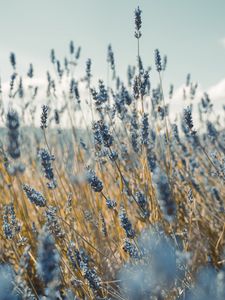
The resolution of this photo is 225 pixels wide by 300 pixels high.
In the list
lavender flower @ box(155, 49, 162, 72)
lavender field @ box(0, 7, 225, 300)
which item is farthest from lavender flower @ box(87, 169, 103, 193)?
lavender flower @ box(155, 49, 162, 72)

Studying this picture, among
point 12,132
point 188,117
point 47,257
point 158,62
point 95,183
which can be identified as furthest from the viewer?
point 158,62

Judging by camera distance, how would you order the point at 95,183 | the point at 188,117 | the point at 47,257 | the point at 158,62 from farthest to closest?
1. the point at 158,62
2. the point at 188,117
3. the point at 95,183
4. the point at 47,257

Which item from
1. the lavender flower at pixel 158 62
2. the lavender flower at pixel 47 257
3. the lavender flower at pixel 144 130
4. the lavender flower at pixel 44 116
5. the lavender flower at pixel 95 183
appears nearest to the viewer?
the lavender flower at pixel 47 257

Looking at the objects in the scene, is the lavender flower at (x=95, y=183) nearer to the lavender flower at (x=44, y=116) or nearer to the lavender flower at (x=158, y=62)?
the lavender flower at (x=44, y=116)

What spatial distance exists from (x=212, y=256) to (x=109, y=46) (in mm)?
1931

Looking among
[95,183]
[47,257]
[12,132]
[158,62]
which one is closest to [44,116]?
[95,183]

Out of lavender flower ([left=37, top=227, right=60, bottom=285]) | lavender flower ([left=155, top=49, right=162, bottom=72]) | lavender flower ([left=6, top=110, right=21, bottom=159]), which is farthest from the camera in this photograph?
lavender flower ([left=155, top=49, right=162, bottom=72])

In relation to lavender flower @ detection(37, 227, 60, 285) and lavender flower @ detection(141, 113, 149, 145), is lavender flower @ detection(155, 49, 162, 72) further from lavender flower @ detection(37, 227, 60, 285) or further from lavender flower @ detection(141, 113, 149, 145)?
lavender flower @ detection(37, 227, 60, 285)

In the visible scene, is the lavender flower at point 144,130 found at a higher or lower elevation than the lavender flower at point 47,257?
higher

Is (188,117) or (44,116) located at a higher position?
(44,116)

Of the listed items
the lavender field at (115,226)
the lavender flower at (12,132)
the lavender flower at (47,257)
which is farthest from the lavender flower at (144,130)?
the lavender flower at (47,257)

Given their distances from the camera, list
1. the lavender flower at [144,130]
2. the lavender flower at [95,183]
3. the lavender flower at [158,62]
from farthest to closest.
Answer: the lavender flower at [158,62] → the lavender flower at [144,130] → the lavender flower at [95,183]

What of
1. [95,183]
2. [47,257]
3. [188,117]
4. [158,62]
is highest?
[158,62]

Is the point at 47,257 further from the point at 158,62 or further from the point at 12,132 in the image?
the point at 158,62
